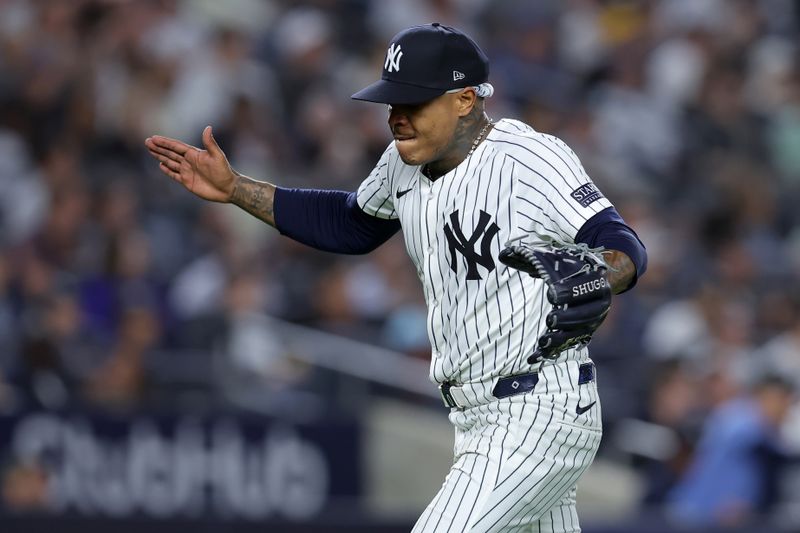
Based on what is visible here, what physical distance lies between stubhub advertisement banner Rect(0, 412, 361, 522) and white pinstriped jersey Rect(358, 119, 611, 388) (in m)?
4.55

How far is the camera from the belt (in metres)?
4.45

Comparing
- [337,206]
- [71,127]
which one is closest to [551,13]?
[71,127]

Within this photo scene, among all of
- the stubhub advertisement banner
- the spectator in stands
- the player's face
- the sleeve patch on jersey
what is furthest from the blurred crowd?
the player's face

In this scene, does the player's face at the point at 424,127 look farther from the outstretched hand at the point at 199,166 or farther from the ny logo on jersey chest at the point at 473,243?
the outstretched hand at the point at 199,166

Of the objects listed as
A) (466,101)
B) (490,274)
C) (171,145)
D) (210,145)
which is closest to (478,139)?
(466,101)

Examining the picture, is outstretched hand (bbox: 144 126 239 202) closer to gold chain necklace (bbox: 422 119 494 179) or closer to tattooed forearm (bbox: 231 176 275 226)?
tattooed forearm (bbox: 231 176 275 226)

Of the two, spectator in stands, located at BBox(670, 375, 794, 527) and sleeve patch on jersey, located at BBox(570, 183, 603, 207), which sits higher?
sleeve patch on jersey, located at BBox(570, 183, 603, 207)

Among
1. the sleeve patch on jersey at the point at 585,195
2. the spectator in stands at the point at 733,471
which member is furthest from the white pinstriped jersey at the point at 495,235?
the spectator in stands at the point at 733,471

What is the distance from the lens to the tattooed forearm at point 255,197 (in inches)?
199

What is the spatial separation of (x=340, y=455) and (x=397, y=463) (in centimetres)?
55

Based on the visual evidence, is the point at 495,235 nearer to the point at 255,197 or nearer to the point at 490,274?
the point at 490,274

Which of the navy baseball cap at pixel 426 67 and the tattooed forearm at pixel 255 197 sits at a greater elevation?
the navy baseball cap at pixel 426 67

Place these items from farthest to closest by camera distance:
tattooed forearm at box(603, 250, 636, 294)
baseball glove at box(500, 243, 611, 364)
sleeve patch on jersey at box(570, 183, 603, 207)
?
sleeve patch on jersey at box(570, 183, 603, 207) < tattooed forearm at box(603, 250, 636, 294) < baseball glove at box(500, 243, 611, 364)

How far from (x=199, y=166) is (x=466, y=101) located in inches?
37.9
